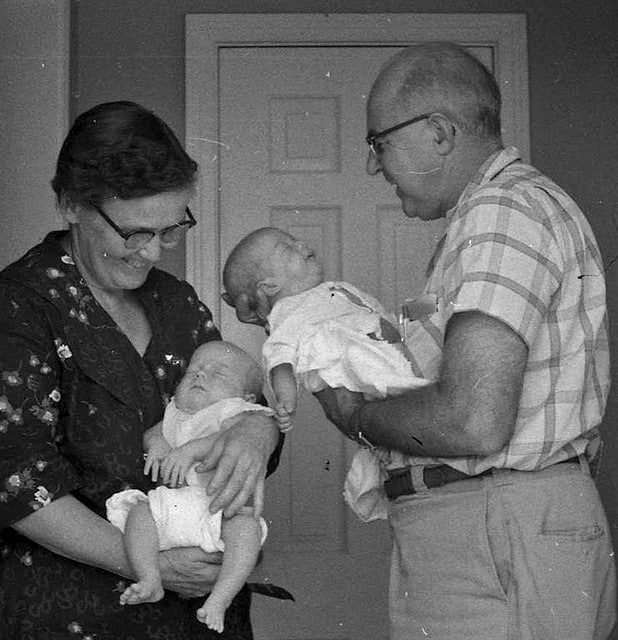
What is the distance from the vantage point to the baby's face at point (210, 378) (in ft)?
7.20

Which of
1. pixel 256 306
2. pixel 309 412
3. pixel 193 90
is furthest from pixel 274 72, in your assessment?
pixel 256 306

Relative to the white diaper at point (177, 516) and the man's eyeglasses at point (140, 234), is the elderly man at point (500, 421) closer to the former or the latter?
the white diaper at point (177, 516)

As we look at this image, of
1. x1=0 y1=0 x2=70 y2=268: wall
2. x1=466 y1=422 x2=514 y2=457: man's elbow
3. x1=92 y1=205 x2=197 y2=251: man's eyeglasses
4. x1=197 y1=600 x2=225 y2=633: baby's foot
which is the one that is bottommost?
x1=197 y1=600 x2=225 y2=633: baby's foot

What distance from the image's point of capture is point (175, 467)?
2082 millimetres

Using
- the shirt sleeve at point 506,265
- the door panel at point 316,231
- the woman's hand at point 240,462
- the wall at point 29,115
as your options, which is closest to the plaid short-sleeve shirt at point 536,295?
the shirt sleeve at point 506,265

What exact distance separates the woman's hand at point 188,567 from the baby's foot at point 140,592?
0.05 meters

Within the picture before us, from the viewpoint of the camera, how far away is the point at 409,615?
2.10 metres

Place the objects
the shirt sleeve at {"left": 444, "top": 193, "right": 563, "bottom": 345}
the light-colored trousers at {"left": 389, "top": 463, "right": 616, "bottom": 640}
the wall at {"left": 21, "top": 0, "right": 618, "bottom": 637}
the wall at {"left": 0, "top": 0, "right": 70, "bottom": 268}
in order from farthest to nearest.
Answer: the wall at {"left": 21, "top": 0, "right": 618, "bottom": 637} → the wall at {"left": 0, "top": 0, "right": 70, "bottom": 268} → the light-colored trousers at {"left": 389, "top": 463, "right": 616, "bottom": 640} → the shirt sleeve at {"left": 444, "top": 193, "right": 563, "bottom": 345}

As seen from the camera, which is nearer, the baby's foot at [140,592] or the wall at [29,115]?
the baby's foot at [140,592]

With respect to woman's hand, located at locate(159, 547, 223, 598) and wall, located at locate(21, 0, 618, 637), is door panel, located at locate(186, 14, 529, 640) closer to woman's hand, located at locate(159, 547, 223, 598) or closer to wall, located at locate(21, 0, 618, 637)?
wall, located at locate(21, 0, 618, 637)

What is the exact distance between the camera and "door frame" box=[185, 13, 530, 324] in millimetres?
4238

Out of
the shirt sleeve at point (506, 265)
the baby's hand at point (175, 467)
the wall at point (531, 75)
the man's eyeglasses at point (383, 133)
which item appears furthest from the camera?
the wall at point (531, 75)

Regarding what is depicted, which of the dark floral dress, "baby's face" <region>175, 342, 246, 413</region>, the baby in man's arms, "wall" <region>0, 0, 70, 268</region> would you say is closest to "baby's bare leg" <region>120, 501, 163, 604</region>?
the dark floral dress

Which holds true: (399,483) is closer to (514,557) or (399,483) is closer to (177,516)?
(514,557)
